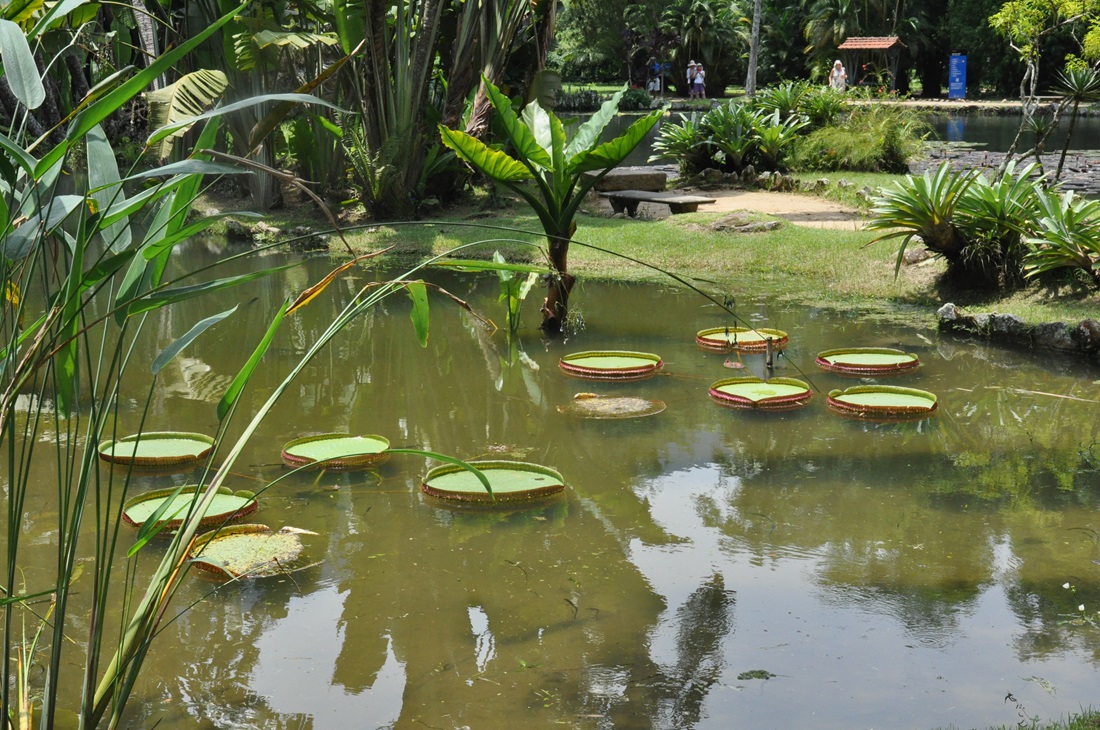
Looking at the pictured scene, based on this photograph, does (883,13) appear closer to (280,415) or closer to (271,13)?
(271,13)

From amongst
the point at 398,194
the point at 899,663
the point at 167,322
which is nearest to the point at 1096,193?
the point at 398,194

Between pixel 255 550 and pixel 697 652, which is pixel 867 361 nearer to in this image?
pixel 697 652

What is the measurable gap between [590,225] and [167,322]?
475cm

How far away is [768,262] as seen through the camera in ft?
30.8

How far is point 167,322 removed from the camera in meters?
8.34

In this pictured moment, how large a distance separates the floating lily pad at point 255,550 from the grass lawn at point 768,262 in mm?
3340

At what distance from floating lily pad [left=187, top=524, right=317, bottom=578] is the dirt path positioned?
7517 millimetres

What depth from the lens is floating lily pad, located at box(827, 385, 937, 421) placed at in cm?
558

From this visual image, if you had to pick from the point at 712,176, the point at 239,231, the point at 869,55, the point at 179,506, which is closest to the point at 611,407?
the point at 179,506

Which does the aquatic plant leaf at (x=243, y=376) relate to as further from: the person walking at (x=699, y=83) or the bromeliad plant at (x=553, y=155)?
the person walking at (x=699, y=83)

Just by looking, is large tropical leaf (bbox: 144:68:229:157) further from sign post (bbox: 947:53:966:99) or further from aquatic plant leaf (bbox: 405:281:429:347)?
sign post (bbox: 947:53:966:99)

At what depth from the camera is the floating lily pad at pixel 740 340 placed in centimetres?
667

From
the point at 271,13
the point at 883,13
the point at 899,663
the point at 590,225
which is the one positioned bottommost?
the point at 899,663

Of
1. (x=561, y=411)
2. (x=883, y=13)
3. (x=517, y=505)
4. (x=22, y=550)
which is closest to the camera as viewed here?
(x=22, y=550)
